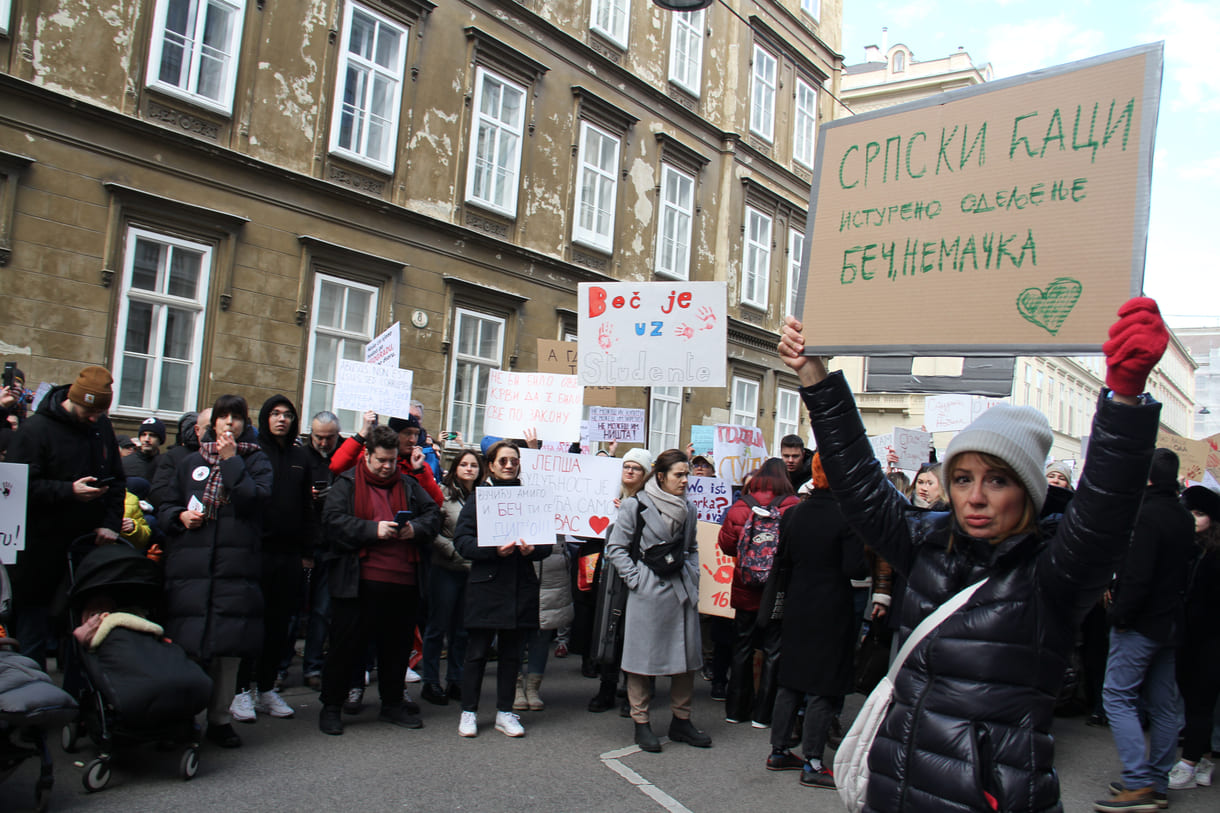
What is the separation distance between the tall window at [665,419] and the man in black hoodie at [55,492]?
48.1ft

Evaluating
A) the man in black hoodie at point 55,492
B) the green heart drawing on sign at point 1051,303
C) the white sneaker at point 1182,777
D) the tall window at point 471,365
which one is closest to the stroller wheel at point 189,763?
the man in black hoodie at point 55,492

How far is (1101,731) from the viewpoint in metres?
8.05

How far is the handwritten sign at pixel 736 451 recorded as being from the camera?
11734 millimetres

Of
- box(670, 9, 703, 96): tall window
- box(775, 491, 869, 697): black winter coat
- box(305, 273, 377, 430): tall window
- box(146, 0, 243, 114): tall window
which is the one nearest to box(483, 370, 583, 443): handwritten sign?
box(305, 273, 377, 430): tall window

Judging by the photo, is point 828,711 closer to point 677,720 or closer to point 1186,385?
point 677,720

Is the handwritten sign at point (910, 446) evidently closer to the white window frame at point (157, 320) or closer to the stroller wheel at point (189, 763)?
the white window frame at point (157, 320)

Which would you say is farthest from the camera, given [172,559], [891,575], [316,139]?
[316,139]

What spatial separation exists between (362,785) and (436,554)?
2.50 m

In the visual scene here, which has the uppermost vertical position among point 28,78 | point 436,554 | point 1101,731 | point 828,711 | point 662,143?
point 662,143

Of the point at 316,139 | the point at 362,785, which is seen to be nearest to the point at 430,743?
the point at 362,785

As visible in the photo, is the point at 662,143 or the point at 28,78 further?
the point at 662,143

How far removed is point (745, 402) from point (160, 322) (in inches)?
573

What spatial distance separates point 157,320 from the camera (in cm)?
1151

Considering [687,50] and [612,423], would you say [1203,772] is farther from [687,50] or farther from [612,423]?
[687,50]
